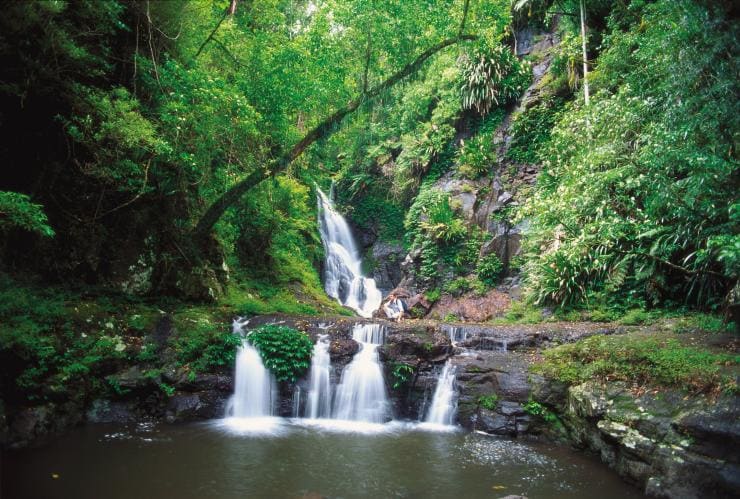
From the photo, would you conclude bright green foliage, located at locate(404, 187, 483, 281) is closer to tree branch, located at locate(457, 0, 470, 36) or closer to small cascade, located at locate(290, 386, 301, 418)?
tree branch, located at locate(457, 0, 470, 36)

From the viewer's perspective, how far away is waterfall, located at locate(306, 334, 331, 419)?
851 cm

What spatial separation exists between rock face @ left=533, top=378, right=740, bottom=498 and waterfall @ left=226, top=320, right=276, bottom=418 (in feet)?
18.6

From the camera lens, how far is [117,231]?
9125mm

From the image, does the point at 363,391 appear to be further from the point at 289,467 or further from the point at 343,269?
the point at 343,269

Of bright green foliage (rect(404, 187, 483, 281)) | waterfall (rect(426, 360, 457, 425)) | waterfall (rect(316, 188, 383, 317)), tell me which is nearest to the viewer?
waterfall (rect(426, 360, 457, 425))

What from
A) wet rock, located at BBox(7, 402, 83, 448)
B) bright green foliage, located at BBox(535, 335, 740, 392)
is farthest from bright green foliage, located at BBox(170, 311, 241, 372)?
bright green foliage, located at BBox(535, 335, 740, 392)

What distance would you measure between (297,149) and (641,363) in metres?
8.47

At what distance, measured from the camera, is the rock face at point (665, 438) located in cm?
495

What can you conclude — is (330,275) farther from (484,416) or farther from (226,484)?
(226,484)

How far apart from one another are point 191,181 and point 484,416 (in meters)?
8.51

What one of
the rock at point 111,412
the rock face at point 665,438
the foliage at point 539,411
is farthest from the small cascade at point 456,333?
the rock at point 111,412

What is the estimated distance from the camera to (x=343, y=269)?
18.3 m

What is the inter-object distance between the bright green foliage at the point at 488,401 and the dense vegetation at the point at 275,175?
4.48 feet

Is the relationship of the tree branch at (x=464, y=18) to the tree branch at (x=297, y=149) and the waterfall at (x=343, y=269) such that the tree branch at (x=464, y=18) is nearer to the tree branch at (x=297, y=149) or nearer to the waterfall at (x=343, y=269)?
the tree branch at (x=297, y=149)
